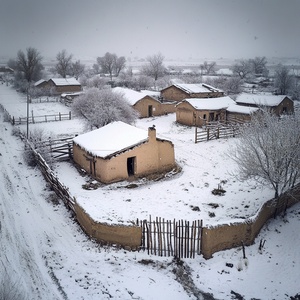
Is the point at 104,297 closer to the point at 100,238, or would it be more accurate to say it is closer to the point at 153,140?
the point at 100,238

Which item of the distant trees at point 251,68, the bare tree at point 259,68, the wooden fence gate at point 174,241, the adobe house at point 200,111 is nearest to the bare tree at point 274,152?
the wooden fence gate at point 174,241

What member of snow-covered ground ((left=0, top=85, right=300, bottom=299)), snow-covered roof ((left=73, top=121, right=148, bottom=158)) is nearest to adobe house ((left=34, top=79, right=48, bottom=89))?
snow-covered roof ((left=73, top=121, right=148, bottom=158))

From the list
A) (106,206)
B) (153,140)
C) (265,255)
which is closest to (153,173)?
(153,140)

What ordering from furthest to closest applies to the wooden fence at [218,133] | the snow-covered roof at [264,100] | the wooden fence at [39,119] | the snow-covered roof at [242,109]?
the snow-covered roof at [264,100], the wooden fence at [39,119], the snow-covered roof at [242,109], the wooden fence at [218,133]

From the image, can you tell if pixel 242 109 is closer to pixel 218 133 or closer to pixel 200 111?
pixel 200 111

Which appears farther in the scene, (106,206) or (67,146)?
(67,146)

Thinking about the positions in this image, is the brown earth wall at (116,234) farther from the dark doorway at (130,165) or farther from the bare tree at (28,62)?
the bare tree at (28,62)
